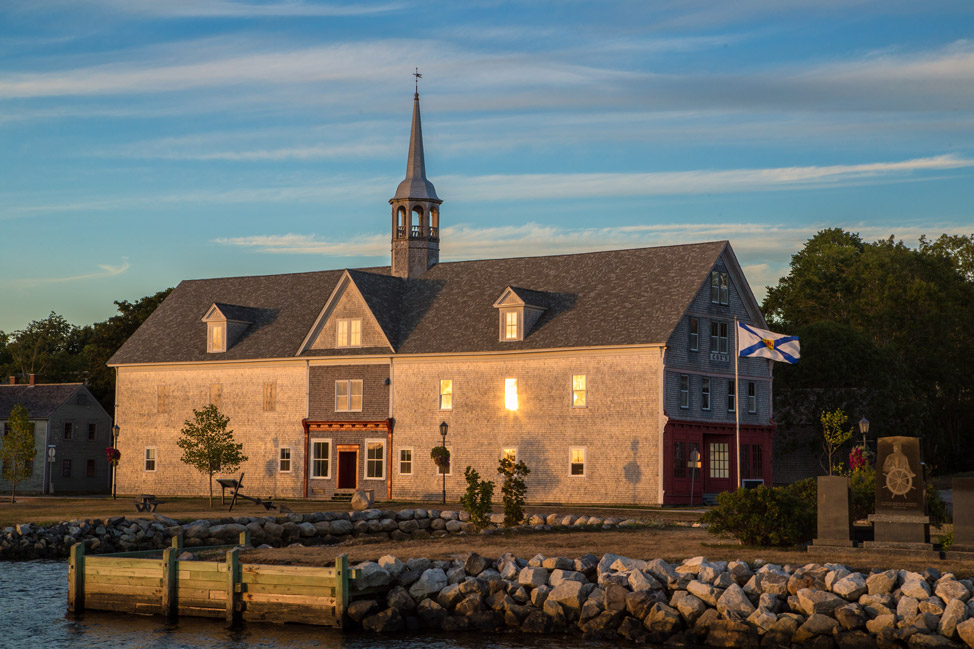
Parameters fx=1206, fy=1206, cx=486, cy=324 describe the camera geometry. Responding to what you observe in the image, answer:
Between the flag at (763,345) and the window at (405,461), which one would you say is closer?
the flag at (763,345)

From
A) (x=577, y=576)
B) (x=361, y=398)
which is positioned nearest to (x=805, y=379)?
(x=361, y=398)

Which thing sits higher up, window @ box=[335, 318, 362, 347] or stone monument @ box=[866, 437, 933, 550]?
window @ box=[335, 318, 362, 347]

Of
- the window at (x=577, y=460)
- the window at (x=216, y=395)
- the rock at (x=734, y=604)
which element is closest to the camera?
the rock at (x=734, y=604)

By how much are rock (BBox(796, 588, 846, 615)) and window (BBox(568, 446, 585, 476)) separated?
2803cm

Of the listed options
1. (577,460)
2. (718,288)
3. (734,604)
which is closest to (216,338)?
(577,460)

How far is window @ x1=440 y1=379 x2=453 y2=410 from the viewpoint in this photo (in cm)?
5269

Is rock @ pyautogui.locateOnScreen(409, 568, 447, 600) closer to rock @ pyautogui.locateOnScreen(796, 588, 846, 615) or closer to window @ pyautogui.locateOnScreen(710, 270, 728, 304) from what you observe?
rock @ pyautogui.locateOnScreen(796, 588, 846, 615)

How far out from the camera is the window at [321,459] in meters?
55.2

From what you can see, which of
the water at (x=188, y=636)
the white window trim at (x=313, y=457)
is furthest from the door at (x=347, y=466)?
the water at (x=188, y=636)

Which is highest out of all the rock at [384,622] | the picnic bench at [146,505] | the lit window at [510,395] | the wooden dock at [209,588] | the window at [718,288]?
the window at [718,288]

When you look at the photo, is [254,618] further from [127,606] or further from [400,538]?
[400,538]

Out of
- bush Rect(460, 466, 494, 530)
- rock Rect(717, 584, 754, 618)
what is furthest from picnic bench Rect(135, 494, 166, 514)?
rock Rect(717, 584, 754, 618)

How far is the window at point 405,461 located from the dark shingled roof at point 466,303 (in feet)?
14.6

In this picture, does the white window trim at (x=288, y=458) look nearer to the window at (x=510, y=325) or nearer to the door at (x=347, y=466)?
the door at (x=347, y=466)
